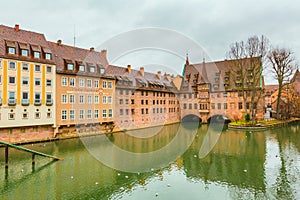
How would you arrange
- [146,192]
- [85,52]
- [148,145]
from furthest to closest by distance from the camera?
[85,52] → [148,145] → [146,192]

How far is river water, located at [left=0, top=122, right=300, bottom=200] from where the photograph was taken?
10781 mm

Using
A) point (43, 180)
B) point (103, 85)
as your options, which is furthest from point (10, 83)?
point (43, 180)

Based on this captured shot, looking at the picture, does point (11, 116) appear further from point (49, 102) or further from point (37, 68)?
point (37, 68)

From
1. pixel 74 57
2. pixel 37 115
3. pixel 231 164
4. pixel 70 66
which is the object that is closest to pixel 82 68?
pixel 70 66

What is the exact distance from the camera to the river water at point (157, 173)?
424 inches

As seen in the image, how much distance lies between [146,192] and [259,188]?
559cm

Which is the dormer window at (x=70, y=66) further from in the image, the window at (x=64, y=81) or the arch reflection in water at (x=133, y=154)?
the arch reflection in water at (x=133, y=154)

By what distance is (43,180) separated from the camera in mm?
12562

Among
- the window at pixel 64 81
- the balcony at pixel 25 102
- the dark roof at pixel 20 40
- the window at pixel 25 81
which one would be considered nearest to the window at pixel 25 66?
the dark roof at pixel 20 40

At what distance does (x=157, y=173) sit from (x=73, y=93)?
56.4 feet

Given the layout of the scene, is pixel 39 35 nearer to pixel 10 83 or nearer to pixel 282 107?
pixel 10 83

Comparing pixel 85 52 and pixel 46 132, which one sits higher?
pixel 85 52

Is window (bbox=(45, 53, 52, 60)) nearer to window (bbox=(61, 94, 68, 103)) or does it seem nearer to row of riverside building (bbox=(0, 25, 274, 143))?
row of riverside building (bbox=(0, 25, 274, 143))

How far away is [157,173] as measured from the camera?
13.9 m
